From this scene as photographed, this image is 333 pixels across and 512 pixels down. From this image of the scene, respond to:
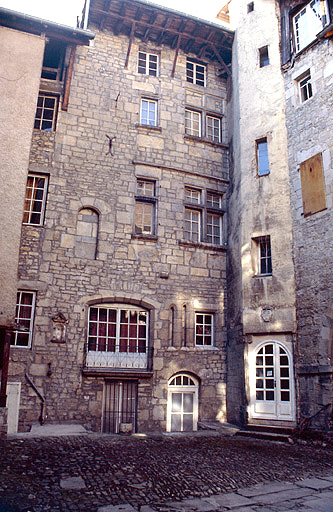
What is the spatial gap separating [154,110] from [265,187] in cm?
390

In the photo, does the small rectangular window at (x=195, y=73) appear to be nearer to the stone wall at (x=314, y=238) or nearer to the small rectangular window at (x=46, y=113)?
the stone wall at (x=314, y=238)

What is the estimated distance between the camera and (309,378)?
9.54 meters

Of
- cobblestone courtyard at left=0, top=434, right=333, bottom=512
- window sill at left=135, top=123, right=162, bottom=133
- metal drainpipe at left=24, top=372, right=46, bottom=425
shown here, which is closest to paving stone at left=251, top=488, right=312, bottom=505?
cobblestone courtyard at left=0, top=434, right=333, bottom=512

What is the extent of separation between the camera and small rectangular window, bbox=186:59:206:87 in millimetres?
13258

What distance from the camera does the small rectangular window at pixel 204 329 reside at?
11367mm

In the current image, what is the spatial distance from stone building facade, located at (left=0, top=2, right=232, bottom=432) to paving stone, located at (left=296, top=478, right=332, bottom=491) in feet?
14.7

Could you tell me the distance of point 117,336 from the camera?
1051 centimetres

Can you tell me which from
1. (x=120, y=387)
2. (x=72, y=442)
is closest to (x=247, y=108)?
(x=120, y=387)

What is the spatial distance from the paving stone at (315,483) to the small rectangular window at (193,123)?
9.41 meters

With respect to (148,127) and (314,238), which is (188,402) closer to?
(314,238)

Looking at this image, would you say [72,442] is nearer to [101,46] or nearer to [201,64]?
[101,46]

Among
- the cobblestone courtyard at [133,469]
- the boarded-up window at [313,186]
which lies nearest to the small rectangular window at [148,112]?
the boarded-up window at [313,186]

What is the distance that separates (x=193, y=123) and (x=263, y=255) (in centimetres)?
455

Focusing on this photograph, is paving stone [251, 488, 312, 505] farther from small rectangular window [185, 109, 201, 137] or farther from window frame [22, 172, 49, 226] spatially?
small rectangular window [185, 109, 201, 137]
